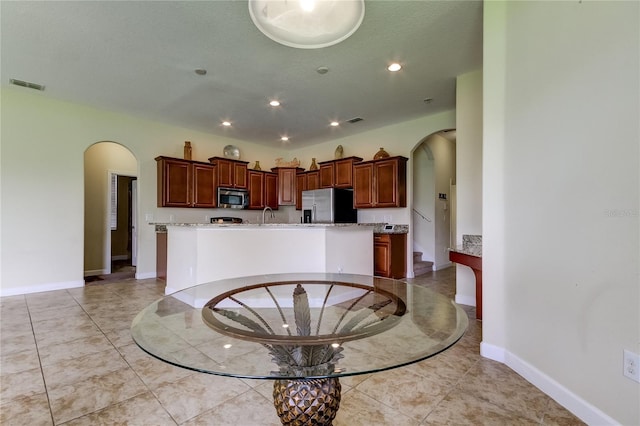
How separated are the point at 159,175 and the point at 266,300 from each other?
14.5 feet

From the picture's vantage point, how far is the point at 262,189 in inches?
254

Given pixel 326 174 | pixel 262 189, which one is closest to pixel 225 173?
pixel 262 189

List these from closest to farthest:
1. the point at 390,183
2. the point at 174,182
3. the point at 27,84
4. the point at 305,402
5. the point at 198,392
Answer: the point at 305,402 < the point at 198,392 < the point at 27,84 < the point at 390,183 < the point at 174,182

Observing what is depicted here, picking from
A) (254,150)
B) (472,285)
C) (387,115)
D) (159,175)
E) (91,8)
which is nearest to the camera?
(91,8)

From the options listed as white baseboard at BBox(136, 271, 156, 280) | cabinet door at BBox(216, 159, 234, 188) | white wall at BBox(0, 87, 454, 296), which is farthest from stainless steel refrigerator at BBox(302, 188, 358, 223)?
white baseboard at BBox(136, 271, 156, 280)

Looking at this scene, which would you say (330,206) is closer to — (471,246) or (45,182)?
(471,246)

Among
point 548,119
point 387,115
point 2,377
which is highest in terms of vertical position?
point 387,115

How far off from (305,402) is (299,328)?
0.33 metres

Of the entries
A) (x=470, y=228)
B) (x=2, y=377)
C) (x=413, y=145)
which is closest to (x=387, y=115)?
(x=413, y=145)

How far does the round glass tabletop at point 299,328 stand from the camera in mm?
962

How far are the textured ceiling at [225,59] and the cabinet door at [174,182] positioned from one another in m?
0.84

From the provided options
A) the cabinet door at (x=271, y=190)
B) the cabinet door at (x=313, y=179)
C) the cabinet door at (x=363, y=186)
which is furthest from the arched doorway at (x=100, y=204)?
the cabinet door at (x=363, y=186)

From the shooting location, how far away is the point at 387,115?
476cm

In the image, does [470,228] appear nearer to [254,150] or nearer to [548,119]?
[548,119]
